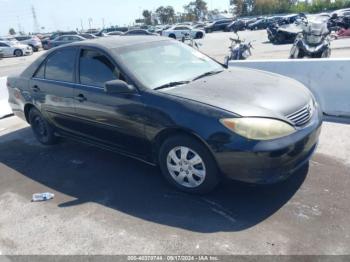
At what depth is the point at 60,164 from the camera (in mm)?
4832

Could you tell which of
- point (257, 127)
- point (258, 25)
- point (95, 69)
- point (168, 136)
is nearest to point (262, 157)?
point (257, 127)

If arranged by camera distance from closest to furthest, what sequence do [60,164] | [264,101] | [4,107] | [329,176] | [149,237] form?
[149,237] < [264,101] < [329,176] < [60,164] < [4,107]

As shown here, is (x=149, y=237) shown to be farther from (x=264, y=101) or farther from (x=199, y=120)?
(x=264, y=101)

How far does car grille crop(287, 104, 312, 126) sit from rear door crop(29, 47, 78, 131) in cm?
270

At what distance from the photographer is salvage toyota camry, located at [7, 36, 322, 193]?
3.18m

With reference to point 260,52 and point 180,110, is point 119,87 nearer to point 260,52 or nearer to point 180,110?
point 180,110

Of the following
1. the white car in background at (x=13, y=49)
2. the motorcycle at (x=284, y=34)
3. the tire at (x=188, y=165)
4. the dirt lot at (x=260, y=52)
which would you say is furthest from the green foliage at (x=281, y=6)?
the tire at (x=188, y=165)

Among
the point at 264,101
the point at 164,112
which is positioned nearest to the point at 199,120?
the point at 164,112

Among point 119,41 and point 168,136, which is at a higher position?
point 119,41

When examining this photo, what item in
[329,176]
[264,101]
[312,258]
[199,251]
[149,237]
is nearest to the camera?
[312,258]

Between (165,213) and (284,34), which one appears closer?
(165,213)

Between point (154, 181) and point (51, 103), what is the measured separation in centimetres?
198

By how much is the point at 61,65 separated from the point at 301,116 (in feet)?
10.4

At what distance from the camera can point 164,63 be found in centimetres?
418
